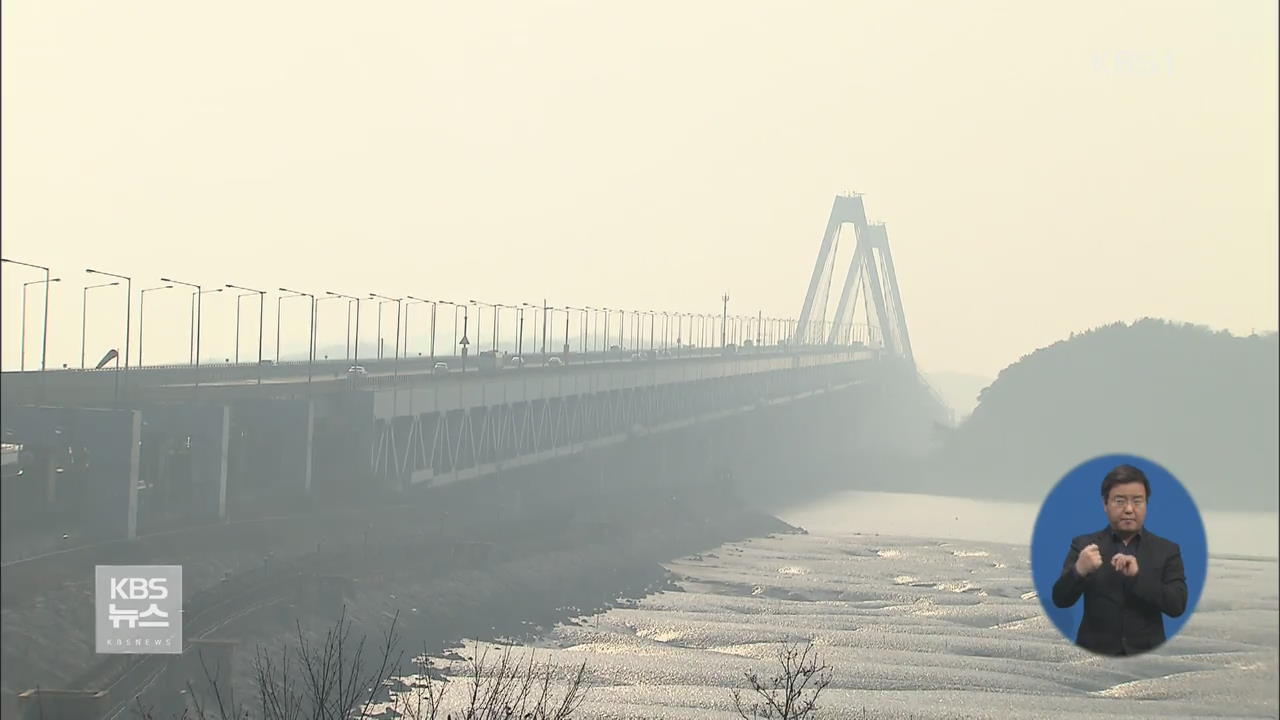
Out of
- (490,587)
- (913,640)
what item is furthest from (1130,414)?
(490,587)

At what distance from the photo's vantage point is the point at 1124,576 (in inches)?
177

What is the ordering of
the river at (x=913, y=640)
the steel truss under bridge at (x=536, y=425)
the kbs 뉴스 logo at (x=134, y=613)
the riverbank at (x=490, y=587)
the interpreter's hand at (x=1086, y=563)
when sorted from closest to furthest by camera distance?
the interpreter's hand at (x=1086, y=563), the kbs 뉴스 logo at (x=134, y=613), the river at (x=913, y=640), the riverbank at (x=490, y=587), the steel truss under bridge at (x=536, y=425)

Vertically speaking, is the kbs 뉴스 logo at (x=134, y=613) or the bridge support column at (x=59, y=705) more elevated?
the kbs 뉴스 logo at (x=134, y=613)

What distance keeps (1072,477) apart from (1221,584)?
215 ft

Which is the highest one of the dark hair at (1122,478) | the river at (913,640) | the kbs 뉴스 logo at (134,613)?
the dark hair at (1122,478)

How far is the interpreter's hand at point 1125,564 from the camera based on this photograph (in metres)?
4.47

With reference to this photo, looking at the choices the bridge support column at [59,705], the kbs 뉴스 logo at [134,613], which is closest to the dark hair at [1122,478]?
the bridge support column at [59,705]

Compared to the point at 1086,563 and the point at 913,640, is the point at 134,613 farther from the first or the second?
the point at 1086,563

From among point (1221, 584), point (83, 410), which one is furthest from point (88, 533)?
point (1221, 584)

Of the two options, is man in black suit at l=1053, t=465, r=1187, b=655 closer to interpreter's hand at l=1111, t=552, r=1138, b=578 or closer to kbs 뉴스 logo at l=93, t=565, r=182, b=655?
interpreter's hand at l=1111, t=552, r=1138, b=578

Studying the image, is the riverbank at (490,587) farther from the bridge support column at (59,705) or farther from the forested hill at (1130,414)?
the forested hill at (1130,414)
